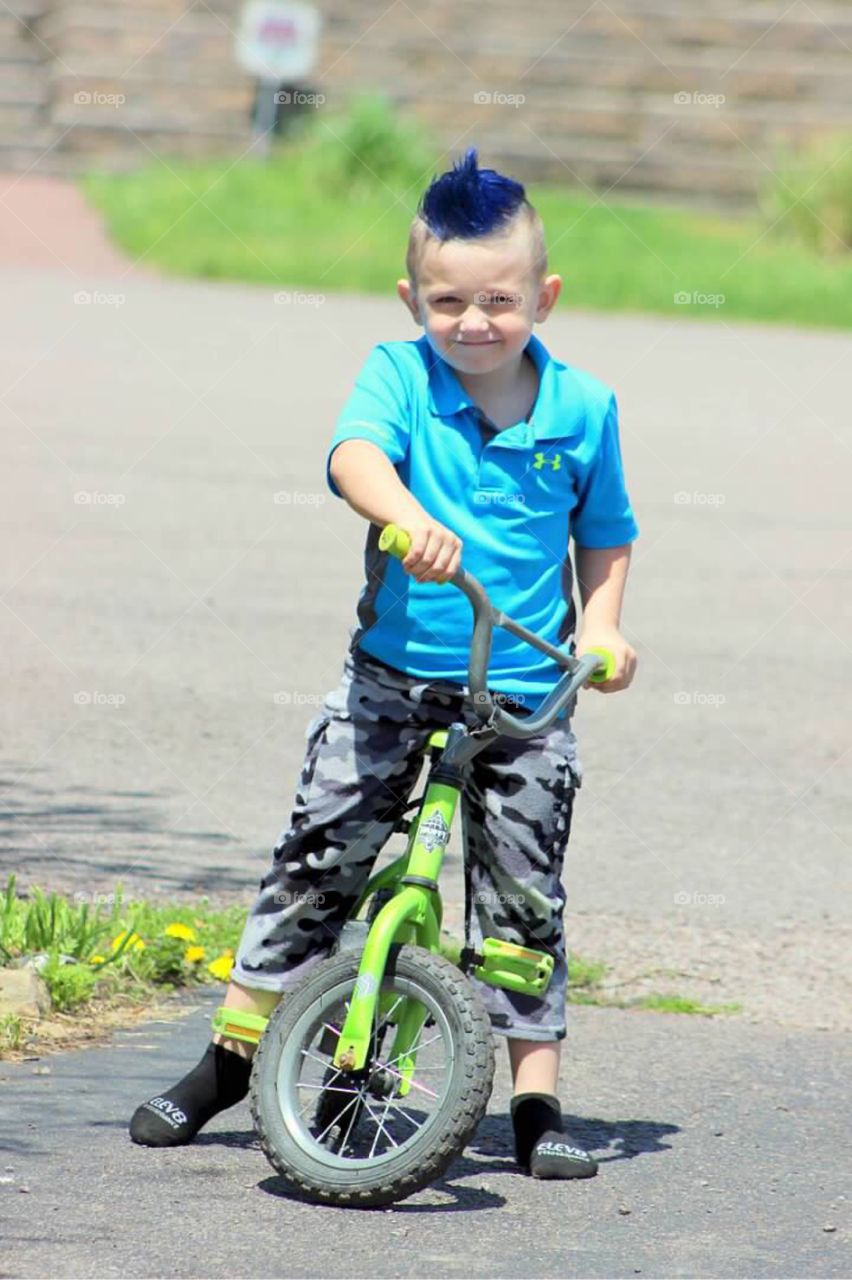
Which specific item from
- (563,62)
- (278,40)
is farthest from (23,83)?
(563,62)

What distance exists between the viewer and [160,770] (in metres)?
6.71

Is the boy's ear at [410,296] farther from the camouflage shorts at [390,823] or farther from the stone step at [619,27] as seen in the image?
the stone step at [619,27]

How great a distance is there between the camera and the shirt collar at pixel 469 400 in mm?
3816

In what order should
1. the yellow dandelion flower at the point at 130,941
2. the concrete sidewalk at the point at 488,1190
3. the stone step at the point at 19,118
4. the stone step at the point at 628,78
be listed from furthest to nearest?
the stone step at the point at 628,78
the stone step at the point at 19,118
the yellow dandelion flower at the point at 130,941
the concrete sidewalk at the point at 488,1190

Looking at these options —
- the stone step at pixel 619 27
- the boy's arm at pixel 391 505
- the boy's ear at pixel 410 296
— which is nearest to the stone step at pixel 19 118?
the stone step at pixel 619 27

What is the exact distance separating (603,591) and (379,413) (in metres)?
0.53

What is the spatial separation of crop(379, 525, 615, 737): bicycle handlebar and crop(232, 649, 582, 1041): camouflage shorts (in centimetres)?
11

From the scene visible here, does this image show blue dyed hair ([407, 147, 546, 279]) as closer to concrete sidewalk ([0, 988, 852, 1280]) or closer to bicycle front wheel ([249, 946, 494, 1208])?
bicycle front wheel ([249, 946, 494, 1208])

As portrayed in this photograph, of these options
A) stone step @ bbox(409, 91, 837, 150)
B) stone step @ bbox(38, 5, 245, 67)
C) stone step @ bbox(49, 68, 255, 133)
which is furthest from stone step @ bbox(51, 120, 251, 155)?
stone step @ bbox(409, 91, 837, 150)

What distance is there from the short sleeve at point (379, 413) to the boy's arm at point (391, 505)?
0.02 m

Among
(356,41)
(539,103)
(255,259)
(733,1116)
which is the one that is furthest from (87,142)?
(733,1116)

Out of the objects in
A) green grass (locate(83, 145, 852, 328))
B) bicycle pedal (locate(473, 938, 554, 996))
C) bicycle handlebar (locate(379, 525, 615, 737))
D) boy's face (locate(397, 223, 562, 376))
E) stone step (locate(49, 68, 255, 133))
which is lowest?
bicycle pedal (locate(473, 938, 554, 996))

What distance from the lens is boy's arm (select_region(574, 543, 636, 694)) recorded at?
3.90m

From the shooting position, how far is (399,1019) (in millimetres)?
3713
